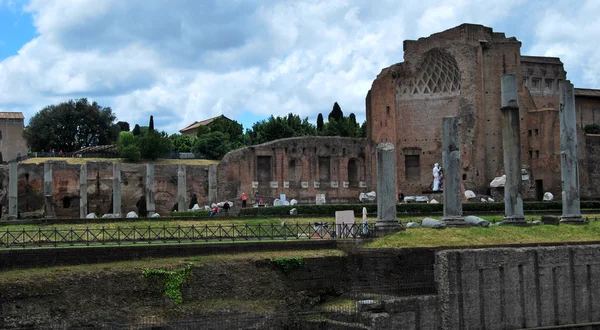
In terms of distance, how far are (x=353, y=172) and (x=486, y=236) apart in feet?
111

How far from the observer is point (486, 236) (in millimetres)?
32062

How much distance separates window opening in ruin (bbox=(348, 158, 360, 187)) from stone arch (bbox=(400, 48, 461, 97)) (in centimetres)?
798

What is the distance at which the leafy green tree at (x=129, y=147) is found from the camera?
6731 centimetres

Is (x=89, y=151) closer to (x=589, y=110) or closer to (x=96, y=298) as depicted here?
(x=589, y=110)

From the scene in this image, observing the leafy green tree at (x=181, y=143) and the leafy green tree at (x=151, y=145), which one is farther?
the leafy green tree at (x=181, y=143)

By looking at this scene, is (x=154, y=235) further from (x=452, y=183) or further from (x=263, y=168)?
(x=263, y=168)

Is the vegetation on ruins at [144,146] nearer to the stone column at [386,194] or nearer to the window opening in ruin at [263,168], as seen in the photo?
the window opening in ruin at [263,168]

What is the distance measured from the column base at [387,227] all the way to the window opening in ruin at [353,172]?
31.8m

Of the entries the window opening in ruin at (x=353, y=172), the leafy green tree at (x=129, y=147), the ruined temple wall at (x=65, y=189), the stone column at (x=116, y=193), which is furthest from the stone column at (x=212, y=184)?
the window opening in ruin at (x=353, y=172)

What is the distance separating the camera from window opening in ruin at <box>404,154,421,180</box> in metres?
60.0

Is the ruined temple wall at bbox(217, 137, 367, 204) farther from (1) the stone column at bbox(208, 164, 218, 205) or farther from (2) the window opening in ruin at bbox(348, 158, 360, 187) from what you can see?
(1) the stone column at bbox(208, 164, 218, 205)

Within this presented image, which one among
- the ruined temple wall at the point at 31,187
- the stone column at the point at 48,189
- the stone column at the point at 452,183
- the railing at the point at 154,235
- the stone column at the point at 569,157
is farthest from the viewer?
the ruined temple wall at the point at 31,187

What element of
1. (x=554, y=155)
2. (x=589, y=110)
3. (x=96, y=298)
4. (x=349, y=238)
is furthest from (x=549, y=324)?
(x=589, y=110)

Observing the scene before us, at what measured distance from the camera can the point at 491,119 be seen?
57406 mm
